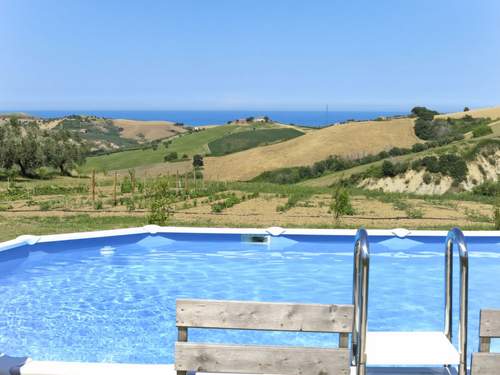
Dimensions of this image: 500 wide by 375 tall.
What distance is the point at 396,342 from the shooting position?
4.60 meters

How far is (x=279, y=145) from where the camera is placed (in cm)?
6512

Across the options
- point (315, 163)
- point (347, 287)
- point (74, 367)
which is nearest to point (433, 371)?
point (74, 367)

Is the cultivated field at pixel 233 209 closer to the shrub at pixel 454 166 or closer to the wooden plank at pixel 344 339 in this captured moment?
the wooden plank at pixel 344 339

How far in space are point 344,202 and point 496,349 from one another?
24.4ft

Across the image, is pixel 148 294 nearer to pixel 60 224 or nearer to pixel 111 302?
pixel 111 302

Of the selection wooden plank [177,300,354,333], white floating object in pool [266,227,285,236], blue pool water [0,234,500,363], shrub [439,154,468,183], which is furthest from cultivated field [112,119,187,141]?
wooden plank [177,300,354,333]

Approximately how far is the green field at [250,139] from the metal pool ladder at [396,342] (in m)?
74.5

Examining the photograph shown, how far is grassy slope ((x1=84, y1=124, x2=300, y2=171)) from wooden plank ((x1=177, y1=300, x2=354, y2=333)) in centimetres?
5948

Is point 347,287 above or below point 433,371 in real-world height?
below

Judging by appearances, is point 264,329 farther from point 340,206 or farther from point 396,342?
point 340,206

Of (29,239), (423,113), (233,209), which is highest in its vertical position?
(423,113)

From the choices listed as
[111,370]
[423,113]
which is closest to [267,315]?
[111,370]

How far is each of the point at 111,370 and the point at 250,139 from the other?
271ft

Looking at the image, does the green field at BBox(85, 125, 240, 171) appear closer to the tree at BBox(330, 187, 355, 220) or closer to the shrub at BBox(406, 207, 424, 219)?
the shrub at BBox(406, 207, 424, 219)
